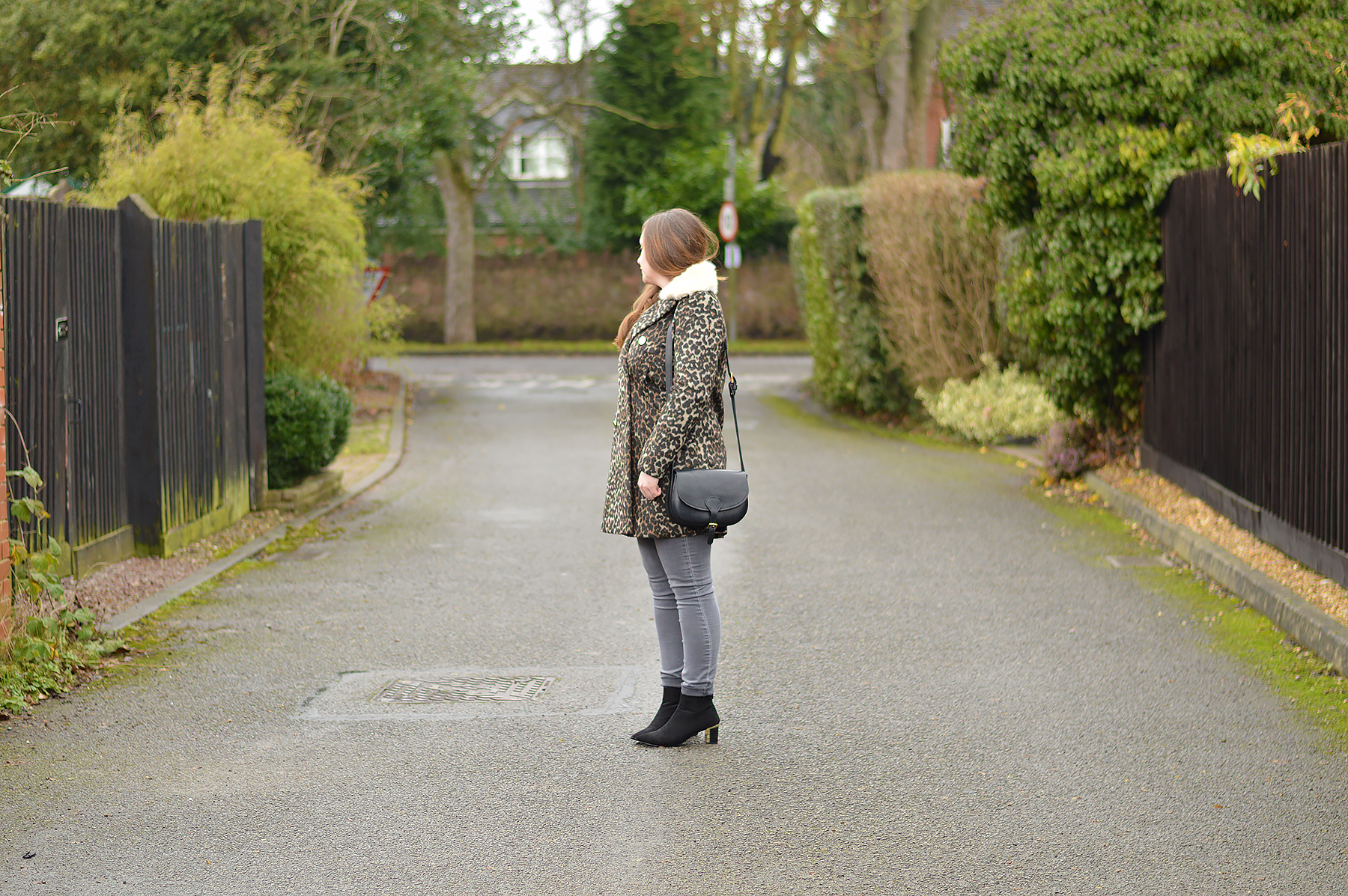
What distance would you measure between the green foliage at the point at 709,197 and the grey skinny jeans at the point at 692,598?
97.6 ft

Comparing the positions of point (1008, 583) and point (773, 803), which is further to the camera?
point (1008, 583)

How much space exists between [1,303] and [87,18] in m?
12.4

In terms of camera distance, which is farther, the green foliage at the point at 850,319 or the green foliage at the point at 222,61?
the green foliage at the point at 850,319

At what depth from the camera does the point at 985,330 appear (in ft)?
52.3

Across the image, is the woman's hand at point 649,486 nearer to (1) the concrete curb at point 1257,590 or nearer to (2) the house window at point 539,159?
(1) the concrete curb at point 1257,590

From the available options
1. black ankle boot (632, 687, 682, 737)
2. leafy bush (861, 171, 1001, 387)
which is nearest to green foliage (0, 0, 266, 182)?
leafy bush (861, 171, 1001, 387)

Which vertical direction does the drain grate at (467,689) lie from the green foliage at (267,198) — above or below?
below

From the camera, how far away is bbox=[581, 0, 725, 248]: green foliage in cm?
3569

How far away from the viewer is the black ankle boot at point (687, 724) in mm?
5203

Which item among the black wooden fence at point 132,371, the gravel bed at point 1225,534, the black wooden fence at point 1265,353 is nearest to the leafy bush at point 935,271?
the gravel bed at point 1225,534

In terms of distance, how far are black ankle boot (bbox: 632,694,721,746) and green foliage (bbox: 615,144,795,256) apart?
29916 millimetres

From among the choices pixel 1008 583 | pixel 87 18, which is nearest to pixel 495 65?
pixel 87 18

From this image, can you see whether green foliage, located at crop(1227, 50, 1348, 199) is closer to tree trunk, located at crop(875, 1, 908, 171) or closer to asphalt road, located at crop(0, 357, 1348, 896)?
asphalt road, located at crop(0, 357, 1348, 896)

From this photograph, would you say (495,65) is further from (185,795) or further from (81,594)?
(185,795)
